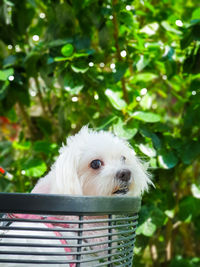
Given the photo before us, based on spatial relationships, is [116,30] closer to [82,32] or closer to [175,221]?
[82,32]

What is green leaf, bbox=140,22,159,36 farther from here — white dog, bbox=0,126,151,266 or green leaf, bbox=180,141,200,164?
white dog, bbox=0,126,151,266

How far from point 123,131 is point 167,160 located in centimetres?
25

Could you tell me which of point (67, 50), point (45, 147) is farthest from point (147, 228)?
point (67, 50)

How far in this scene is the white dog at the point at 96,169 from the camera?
3.41ft

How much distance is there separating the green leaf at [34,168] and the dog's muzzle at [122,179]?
0.51 m

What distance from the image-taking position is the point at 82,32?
6.29 ft

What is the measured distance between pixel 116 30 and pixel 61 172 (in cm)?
89

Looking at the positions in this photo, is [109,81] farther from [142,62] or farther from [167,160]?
[167,160]

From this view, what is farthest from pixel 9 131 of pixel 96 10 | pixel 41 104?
pixel 96 10

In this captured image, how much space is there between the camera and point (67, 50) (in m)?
1.60

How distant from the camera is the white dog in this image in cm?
104

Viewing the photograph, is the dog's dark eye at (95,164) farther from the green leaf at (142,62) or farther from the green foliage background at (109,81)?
the green leaf at (142,62)

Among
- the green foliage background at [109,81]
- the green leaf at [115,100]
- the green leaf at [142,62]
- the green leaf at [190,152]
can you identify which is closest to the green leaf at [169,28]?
the green foliage background at [109,81]

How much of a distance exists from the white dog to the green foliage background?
1.08ft
